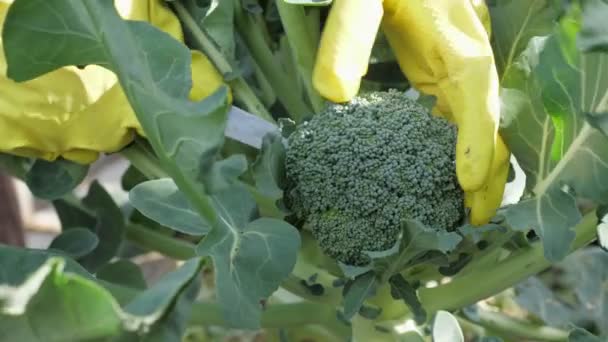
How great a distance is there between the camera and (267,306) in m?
0.98

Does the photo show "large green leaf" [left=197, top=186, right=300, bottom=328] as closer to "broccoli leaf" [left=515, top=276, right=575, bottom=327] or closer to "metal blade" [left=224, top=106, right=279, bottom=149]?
"metal blade" [left=224, top=106, right=279, bottom=149]

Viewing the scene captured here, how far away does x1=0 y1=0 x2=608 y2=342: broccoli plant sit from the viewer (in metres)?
0.59

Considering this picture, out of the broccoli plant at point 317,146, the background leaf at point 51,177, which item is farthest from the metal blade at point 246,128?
the background leaf at point 51,177

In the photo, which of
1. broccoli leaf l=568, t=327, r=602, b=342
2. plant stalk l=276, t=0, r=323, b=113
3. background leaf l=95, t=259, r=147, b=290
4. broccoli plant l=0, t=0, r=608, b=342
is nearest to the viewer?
broccoli plant l=0, t=0, r=608, b=342

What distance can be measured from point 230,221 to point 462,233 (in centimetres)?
21

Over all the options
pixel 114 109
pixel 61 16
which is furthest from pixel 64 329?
pixel 114 109

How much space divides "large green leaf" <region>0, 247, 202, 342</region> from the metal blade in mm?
278

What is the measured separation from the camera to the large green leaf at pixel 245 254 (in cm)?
64

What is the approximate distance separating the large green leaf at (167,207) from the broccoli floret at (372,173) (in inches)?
4.2

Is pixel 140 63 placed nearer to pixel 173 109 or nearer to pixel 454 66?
pixel 173 109

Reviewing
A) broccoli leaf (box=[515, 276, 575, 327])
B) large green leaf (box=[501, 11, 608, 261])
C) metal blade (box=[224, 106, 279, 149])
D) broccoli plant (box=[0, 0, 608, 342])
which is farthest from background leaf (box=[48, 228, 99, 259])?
broccoli leaf (box=[515, 276, 575, 327])

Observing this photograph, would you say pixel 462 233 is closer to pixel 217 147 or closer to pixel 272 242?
pixel 272 242

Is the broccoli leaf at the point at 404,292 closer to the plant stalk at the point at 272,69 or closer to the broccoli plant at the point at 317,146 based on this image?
the broccoli plant at the point at 317,146

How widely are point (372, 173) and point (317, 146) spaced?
58 mm
